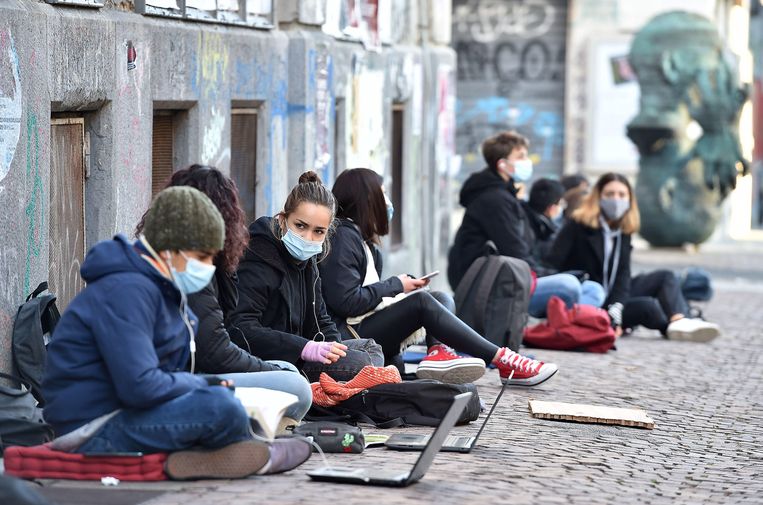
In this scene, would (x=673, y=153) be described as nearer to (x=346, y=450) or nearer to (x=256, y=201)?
(x=256, y=201)

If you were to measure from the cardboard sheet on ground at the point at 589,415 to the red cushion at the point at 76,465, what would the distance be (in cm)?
304

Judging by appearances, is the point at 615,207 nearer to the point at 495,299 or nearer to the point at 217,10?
the point at 495,299

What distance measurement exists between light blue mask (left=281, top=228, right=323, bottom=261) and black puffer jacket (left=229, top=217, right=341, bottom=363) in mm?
53

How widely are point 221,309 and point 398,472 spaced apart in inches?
43.4

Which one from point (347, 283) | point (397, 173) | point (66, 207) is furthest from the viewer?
point (397, 173)

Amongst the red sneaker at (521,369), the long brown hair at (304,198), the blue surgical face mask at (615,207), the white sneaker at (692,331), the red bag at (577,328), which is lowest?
the white sneaker at (692,331)

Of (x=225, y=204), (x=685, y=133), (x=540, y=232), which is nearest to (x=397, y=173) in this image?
(x=540, y=232)

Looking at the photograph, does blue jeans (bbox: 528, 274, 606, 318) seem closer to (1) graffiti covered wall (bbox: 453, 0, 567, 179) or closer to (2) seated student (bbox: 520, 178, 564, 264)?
(2) seated student (bbox: 520, 178, 564, 264)

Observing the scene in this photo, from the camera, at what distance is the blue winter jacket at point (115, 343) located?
608cm

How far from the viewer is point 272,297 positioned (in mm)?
8172

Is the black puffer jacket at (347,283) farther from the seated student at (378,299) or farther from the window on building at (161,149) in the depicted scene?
the window on building at (161,149)

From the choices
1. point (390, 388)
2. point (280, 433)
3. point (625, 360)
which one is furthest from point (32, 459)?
point (625, 360)

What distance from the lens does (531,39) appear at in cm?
2703

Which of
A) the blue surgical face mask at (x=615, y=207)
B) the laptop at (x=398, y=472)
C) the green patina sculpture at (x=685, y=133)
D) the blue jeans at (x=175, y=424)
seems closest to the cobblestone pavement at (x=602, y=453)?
the laptop at (x=398, y=472)
